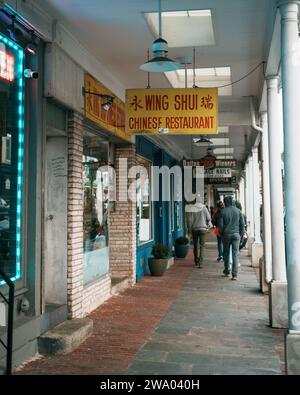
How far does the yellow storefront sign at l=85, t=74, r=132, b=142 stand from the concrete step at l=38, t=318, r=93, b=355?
306cm

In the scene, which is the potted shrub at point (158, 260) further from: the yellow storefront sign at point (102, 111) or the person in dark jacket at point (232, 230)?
the yellow storefront sign at point (102, 111)

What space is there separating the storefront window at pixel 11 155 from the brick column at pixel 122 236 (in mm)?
4286

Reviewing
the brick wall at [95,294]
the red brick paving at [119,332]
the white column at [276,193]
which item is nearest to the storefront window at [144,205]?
the red brick paving at [119,332]

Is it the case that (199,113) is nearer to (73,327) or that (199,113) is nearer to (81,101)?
(81,101)

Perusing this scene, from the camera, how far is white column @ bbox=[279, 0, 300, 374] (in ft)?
14.3

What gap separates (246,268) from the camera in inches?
486

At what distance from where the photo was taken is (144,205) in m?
11.3

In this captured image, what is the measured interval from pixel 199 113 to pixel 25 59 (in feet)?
8.96

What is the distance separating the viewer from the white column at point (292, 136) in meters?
4.36

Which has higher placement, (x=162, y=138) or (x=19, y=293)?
(x=162, y=138)

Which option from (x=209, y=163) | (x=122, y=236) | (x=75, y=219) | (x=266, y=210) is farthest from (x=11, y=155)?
(x=209, y=163)
